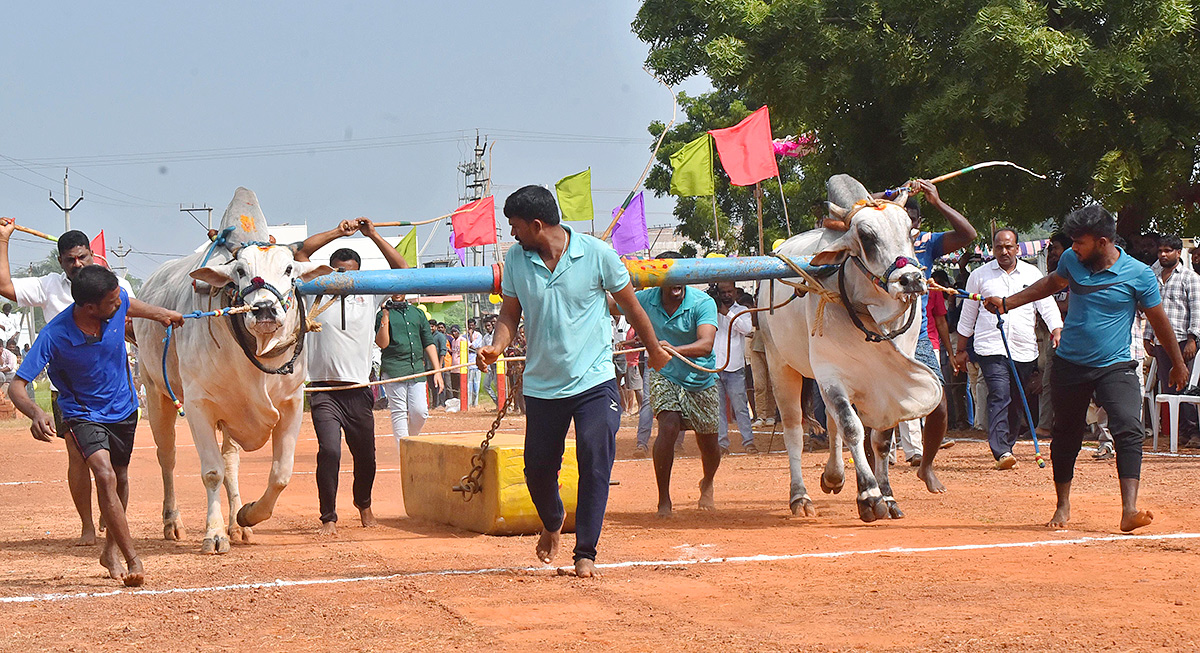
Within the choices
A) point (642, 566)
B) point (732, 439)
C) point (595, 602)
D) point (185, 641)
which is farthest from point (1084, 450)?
point (185, 641)

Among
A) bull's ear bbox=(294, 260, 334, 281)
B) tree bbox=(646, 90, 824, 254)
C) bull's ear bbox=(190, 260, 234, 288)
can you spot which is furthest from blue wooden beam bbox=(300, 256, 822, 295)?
tree bbox=(646, 90, 824, 254)

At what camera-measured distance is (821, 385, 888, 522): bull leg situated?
25.9ft

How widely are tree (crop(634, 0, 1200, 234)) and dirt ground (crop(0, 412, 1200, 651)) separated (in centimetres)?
503

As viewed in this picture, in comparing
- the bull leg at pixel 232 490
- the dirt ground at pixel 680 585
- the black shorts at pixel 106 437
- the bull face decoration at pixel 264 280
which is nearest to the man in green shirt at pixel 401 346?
the dirt ground at pixel 680 585

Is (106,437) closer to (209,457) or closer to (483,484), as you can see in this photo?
(209,457)

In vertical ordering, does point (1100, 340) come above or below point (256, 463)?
above

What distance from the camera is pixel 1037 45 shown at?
1316 cm

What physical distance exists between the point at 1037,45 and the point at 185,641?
1088 cm

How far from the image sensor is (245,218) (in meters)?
8.44

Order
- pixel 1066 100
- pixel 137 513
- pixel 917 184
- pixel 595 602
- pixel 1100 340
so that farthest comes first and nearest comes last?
1. pixel 1066 100
2. pixel 137 513
3. pixel 917 184
4. pixel 1100 340
5. pixel 595 602

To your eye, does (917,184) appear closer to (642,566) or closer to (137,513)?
(642,566)

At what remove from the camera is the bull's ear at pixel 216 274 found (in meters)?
7.79

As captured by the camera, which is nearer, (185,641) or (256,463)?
(185,641)

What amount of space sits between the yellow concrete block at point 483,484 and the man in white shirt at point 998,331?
4.73 metres
